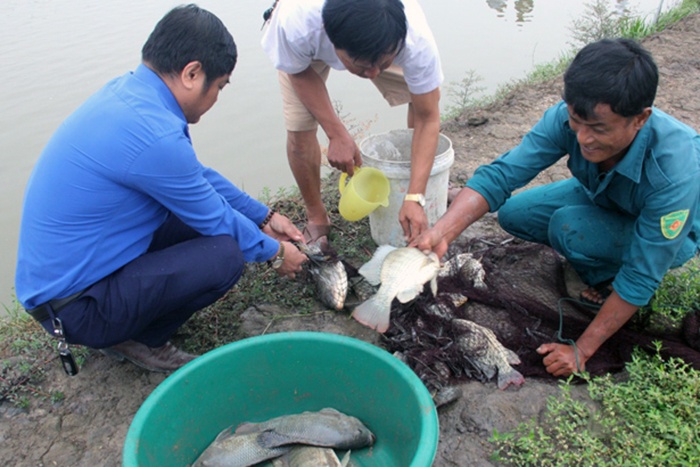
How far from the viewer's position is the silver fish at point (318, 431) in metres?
2.36

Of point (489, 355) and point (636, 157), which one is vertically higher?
point (636, 157)

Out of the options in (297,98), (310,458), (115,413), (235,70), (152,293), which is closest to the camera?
(310,458)

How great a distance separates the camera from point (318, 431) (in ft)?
7.77

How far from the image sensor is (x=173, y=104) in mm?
2361

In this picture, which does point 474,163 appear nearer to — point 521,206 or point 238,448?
point 521,206

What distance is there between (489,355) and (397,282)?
→ 610 millimetres

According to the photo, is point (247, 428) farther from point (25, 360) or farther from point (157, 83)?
point (157, 83)

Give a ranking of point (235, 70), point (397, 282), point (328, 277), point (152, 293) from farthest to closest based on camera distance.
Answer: point (235, 70), point (328, 277), point (397, 282), point (152, 293)

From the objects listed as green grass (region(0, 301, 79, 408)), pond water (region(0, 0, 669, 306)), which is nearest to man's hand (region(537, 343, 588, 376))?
green grass (region(0, 301, 79, 408))

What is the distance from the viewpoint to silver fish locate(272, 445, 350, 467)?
7.34 ft

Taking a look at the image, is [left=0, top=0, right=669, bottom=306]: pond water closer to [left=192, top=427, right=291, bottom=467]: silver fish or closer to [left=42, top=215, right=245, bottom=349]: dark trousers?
[left=42, top=215, right=245, bottom=349]: dark trousers

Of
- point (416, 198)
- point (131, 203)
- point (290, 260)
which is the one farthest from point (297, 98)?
point (131, 203)

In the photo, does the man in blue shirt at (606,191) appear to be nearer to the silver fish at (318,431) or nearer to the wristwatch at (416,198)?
the wristwatch at (416,198)

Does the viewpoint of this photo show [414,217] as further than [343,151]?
No
